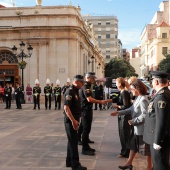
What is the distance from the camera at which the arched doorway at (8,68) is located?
32.3 m

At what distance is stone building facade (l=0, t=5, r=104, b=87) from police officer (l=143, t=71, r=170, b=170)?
27624 millimetres

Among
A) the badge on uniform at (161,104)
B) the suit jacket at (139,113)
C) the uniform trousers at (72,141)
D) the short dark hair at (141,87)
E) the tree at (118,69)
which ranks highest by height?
the tree at (118,69)

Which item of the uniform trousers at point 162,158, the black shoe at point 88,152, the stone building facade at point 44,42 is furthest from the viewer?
the stone building facade at point 44,42

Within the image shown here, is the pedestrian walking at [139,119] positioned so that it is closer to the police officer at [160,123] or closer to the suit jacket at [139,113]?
the suit jacket at [139,113]

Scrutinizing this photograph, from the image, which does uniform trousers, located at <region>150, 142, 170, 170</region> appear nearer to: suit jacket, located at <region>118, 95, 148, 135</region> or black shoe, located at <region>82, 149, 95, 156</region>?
suit jacket, located at <region>118, 95, 148, 135</region>

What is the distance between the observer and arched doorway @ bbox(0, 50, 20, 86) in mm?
32344

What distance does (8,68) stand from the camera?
3244 centimetres

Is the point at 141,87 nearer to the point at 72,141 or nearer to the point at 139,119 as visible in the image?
the point at 139,119

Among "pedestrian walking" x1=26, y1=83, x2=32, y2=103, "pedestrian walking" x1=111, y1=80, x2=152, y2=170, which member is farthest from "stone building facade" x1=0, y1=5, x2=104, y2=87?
"pedestrian walking" x1=111, y1=80, x2=152, y2=170

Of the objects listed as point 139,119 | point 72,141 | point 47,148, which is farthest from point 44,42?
point 139,119

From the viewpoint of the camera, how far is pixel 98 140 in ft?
30.6

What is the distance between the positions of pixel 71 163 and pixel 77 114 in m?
0.96

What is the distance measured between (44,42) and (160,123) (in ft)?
93.6

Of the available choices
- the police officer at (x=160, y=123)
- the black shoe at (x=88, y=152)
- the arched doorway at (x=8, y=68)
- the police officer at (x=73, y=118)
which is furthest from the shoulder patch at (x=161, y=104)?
the arched doorway at (x=8, y=68)
